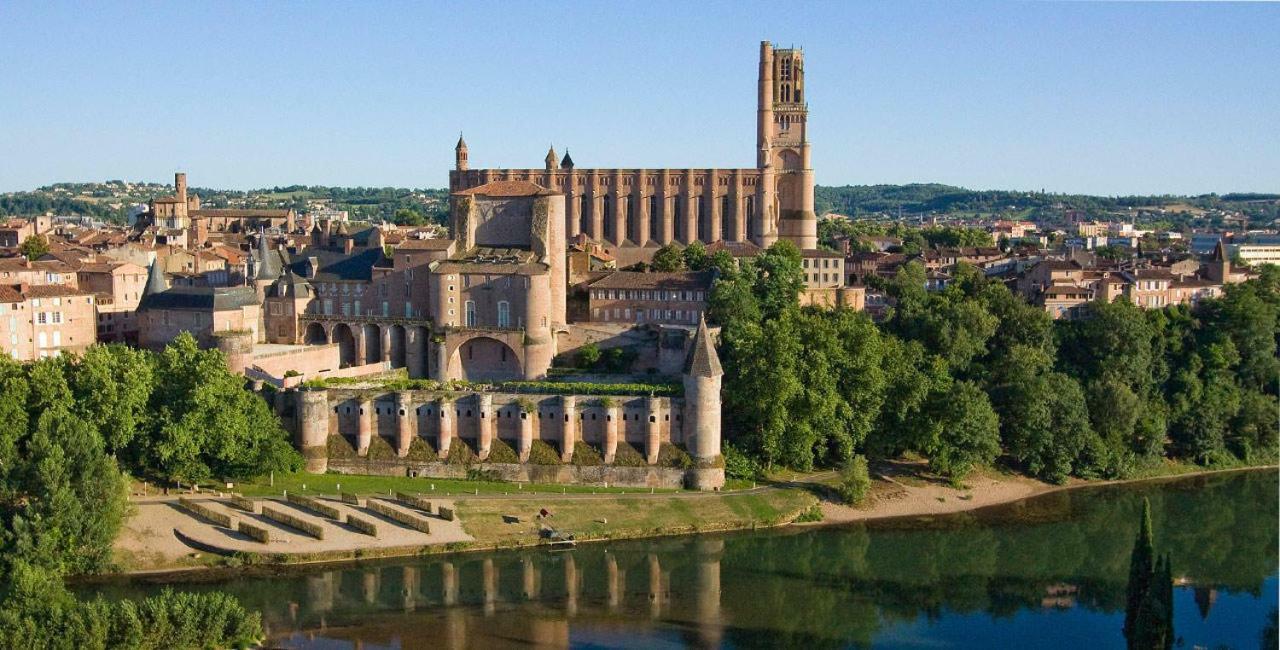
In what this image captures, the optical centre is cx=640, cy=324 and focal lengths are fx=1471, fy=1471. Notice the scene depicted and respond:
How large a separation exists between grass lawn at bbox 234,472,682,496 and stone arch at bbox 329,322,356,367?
11.2 metres

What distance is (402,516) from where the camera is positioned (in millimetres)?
47219

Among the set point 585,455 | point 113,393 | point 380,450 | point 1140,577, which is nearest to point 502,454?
point 585,455

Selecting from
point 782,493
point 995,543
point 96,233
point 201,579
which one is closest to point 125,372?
point 201,579

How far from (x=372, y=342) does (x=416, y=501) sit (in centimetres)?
1466

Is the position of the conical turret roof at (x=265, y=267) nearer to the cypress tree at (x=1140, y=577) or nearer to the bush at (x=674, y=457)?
the bush at (x=674, y=457)

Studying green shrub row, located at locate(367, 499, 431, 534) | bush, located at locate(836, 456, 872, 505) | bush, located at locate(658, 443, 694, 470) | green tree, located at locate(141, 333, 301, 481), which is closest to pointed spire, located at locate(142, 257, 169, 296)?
green tree, located at locate(141, 333, 301, 481)

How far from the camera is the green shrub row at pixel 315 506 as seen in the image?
47219mm

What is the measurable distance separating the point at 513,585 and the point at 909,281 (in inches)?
1335

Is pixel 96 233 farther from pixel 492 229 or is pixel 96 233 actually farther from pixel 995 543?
pixel 995 543

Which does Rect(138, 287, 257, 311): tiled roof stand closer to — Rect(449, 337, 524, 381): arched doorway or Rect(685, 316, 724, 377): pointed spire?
Rect(449, 337, 524, 381): arched doorway

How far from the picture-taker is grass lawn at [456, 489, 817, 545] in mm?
47562

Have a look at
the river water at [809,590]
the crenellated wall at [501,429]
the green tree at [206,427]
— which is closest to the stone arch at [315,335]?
the crenellated wall at [501,429]

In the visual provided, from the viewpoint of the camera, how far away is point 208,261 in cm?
8069

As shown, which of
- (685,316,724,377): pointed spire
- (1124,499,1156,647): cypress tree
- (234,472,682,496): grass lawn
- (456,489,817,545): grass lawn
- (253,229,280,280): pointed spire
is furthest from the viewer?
(253,229,280,280): pointed spire
